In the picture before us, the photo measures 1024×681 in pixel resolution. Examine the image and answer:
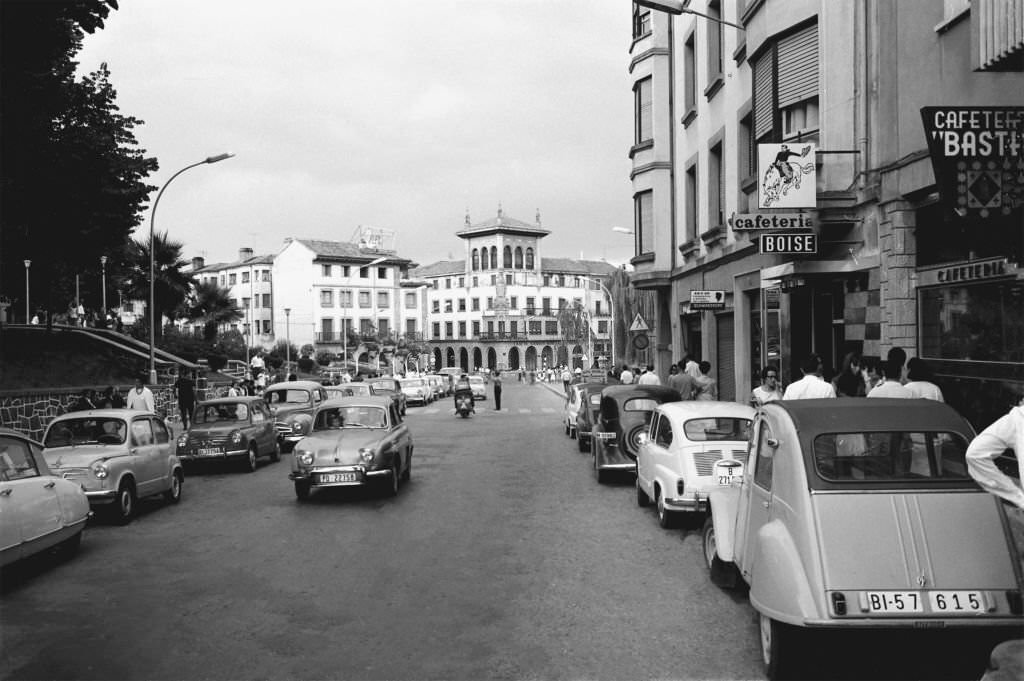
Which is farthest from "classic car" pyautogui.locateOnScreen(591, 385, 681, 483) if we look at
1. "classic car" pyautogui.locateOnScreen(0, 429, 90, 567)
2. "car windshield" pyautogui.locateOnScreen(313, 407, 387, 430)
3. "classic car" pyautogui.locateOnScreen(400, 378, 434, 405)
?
"classic car" pyautogui.locateOnScreen(400, 378, 434, 405)

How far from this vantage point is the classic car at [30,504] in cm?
760

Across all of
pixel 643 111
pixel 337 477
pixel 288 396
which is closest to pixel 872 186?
pixel 337 477

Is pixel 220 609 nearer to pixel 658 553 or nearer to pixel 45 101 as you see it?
pixel 658 553

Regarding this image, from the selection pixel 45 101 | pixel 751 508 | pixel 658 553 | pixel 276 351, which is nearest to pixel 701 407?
pixel 658 553

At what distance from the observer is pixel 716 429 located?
10.7 metres

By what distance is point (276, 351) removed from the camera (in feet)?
231

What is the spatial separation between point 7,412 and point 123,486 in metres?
12.6

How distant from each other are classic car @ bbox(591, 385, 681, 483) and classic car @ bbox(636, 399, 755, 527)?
265cm

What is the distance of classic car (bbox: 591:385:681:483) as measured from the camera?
14297 mm

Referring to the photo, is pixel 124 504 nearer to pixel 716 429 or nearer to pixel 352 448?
pixel 352 448

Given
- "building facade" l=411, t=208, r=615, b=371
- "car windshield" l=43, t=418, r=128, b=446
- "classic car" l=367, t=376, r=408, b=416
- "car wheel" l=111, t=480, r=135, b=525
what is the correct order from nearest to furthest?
1. "car wheel" l=111, t=480, r=135, b=525
2. "car windshield" l=43, t=418, r=128, b=446
3. "classic car" l=367, t=376, r=408, b=416
4. "building facade" l=411, t=208, r=615, b=371

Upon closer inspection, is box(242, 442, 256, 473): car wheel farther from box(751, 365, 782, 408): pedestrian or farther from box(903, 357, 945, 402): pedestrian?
box(903, 357, 945, 402): pedestrian

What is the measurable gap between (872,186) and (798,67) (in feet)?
11.9

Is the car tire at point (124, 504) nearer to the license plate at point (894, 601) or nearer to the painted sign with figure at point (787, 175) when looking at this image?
the license plate at point (894, 601)
